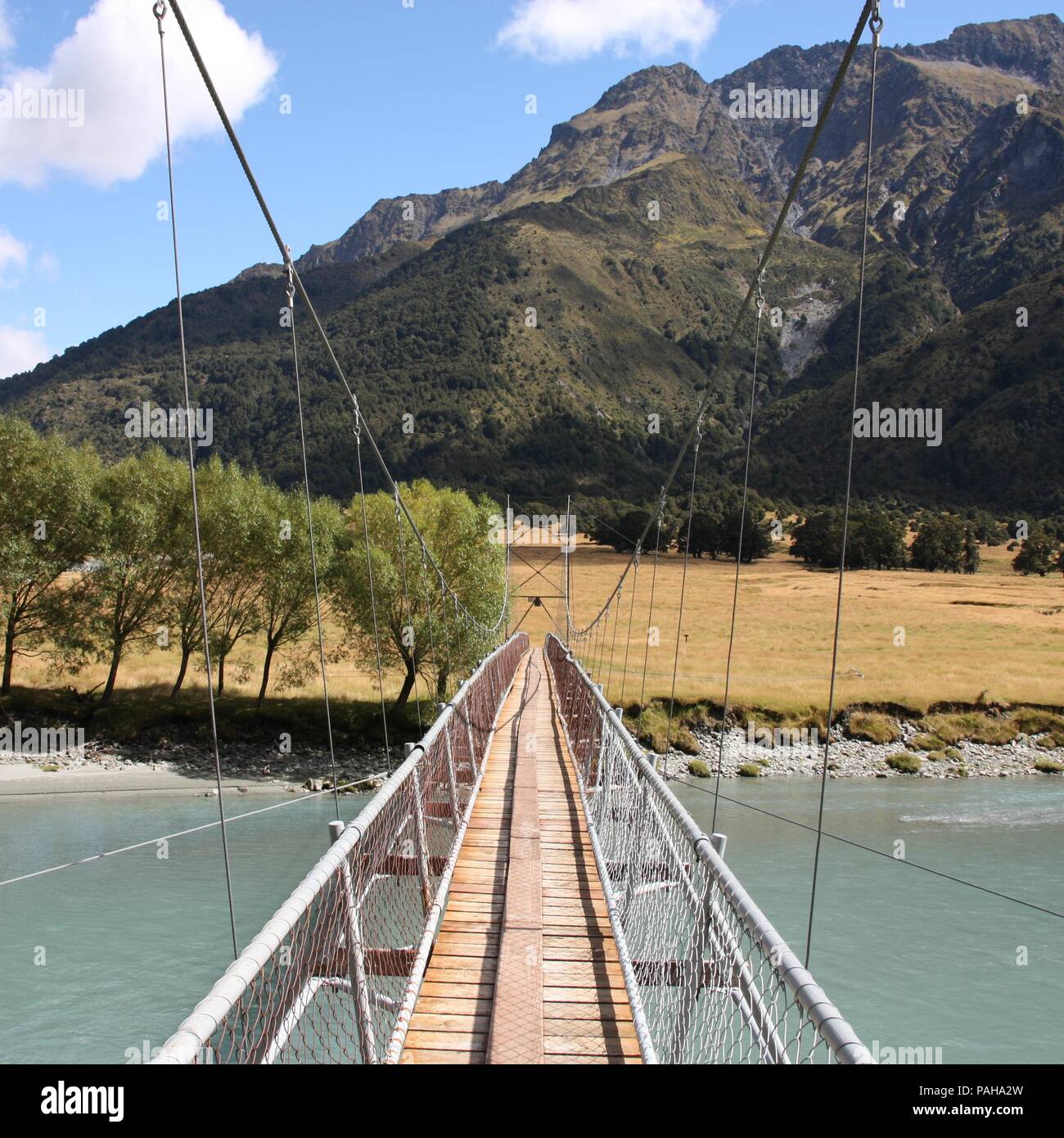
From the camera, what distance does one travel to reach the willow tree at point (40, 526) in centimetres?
2394

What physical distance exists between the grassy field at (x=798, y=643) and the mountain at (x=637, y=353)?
80.6 feet

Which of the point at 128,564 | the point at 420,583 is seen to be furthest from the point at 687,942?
the point at 128,564

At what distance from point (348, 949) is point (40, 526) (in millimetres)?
24356

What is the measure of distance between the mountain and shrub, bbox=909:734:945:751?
3659cm

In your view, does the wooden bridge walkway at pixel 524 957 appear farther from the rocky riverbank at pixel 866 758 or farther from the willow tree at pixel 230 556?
the willow tree at pixel 230 556

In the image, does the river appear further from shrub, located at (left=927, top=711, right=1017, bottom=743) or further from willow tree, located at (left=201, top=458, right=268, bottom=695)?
willow tree, located at (left=201, top=458, right=268, bottom=695)

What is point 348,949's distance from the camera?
3037 mm

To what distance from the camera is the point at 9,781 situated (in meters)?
21.6

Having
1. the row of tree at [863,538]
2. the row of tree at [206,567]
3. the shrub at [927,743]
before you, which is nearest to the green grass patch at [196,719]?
the row of tree at [206,567]

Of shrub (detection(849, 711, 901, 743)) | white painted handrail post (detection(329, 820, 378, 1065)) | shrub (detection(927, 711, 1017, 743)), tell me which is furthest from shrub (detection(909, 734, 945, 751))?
white painted handrail post (detection(329, 820, 378, 1065))

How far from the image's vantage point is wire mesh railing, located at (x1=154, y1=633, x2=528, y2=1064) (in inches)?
73.2

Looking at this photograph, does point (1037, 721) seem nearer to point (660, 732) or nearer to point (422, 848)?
point (660, 732)

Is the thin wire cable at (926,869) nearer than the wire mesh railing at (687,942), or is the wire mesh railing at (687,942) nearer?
the wire mesh railing at (687,942)
